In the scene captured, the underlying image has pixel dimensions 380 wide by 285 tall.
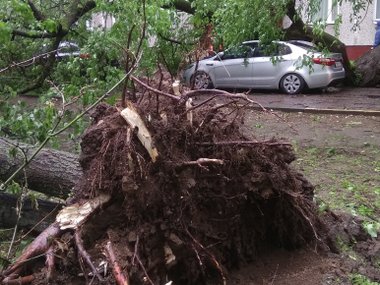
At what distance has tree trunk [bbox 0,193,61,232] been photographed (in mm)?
5298

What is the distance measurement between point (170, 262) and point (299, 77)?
1281cm

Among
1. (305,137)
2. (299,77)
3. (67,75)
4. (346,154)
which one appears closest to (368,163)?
(346,154)

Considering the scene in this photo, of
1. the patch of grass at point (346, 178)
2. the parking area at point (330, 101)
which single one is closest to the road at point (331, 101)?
the parking area at point (330, 101)

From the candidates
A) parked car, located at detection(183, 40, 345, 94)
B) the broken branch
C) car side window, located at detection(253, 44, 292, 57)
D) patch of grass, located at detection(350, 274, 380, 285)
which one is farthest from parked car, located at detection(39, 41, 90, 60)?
patch of grass, located at detection(350, 274, 380, 285)

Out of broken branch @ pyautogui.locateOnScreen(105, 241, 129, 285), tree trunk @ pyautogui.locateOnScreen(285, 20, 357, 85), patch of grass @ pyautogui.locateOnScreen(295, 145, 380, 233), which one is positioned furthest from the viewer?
tree trunk @ pyautogui.locateOnScreen(285, 20, 357, 85)

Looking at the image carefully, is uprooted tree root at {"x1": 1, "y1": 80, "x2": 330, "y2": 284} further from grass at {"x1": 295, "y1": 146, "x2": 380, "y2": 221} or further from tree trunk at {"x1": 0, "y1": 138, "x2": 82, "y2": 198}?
tree trunk at {"x1": 0, "y1": 138, "x2": 82, "y2": 198}

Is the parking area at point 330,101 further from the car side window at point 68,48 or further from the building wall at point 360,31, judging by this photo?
the car side window at point 68,48

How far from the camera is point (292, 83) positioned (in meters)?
15.8

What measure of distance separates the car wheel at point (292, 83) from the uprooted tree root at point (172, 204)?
11788 mm

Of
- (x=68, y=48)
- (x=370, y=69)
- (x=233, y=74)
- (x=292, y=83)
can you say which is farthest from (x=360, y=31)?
(x=68, y=48)

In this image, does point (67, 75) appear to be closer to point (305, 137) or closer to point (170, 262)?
point (305, 137)

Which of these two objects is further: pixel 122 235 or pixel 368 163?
pixel 368 163

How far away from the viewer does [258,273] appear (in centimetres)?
400

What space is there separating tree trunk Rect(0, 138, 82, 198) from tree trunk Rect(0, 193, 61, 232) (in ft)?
0.61
